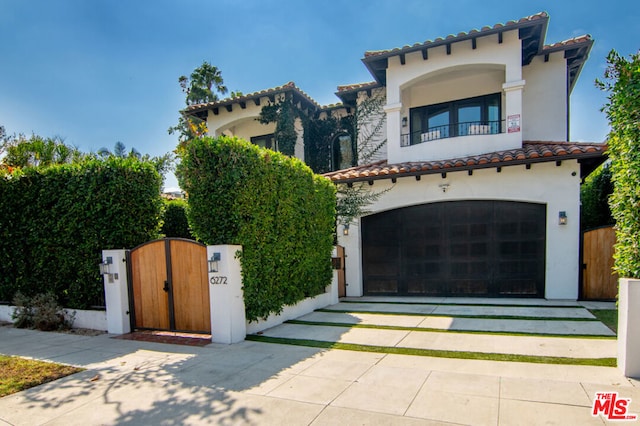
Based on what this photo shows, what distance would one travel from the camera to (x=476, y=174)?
1077 cm

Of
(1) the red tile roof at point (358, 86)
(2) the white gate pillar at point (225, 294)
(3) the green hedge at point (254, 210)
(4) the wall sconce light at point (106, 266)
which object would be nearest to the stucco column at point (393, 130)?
(1) the red tile roof at point (358, 86)

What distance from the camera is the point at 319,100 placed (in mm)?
16688

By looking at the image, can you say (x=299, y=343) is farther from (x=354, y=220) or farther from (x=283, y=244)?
(x=354, y=220)

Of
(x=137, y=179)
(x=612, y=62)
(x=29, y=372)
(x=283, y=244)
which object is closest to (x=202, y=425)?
(x=29, y=372)

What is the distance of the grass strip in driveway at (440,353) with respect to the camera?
5115 millimetres

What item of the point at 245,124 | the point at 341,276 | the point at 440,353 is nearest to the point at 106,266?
the point at 341,276

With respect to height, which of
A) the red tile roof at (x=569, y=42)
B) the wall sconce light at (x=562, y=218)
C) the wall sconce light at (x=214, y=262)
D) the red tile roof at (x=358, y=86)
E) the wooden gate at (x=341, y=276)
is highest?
the red tile roof at (x=569, y=42)

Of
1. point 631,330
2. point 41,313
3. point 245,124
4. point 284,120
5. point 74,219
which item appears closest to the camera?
point 631,330

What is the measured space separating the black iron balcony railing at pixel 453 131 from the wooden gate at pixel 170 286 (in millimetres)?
9252

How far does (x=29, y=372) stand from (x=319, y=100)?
1467 centimetres

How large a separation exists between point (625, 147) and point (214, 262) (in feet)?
22.8

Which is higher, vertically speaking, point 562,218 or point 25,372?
point 562,218

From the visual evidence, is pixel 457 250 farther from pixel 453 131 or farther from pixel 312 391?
pixel 312 391

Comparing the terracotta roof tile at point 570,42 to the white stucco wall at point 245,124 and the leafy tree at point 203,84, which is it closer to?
the white stucco wall at point 245,124
